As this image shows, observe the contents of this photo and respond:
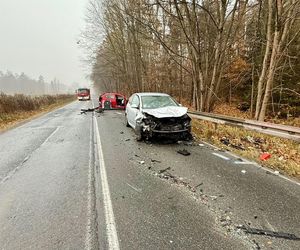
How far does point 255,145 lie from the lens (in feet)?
29.0

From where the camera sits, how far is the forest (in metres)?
13.4

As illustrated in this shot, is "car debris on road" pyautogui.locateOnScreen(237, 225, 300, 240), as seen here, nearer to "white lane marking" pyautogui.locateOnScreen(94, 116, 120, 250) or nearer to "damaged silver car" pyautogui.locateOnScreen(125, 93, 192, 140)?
"white lane marking" pyautogui.locateOnScreen(94, 116, 120, 250)

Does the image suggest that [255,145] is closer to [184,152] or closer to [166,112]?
[184,152]

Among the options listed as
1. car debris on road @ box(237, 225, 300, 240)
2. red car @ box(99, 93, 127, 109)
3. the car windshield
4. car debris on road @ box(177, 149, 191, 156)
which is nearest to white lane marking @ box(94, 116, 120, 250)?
car debris on road @ box(237, 225, 300, 240)

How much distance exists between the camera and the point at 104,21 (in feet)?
112

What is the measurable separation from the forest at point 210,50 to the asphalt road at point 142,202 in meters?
8.13

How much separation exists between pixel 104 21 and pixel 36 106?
1387 centimetres

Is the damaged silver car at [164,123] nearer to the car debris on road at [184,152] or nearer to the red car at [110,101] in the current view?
the car debris on road at [184,152]

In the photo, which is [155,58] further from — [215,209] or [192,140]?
[215,209]

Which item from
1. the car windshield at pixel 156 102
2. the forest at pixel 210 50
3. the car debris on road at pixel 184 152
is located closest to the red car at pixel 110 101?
the forest at pixel 210 50

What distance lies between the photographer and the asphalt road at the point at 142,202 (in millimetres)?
3275

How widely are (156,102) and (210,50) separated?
927 cm

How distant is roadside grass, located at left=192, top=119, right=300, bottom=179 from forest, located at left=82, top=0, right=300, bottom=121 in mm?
3291

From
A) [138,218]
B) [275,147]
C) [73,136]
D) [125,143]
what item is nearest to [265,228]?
[138,218]
